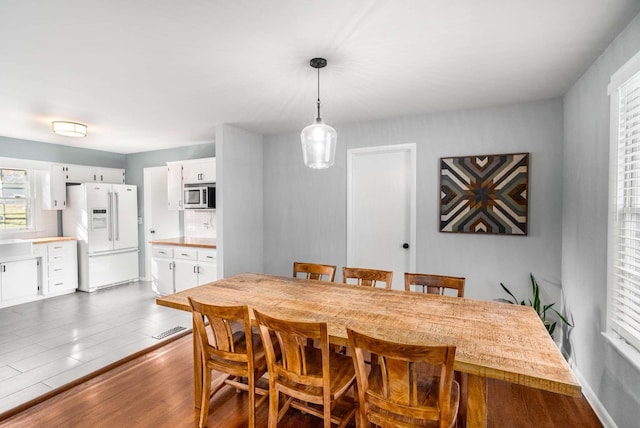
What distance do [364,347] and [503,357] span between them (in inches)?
22.8

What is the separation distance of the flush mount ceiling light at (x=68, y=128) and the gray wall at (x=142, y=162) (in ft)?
5.58

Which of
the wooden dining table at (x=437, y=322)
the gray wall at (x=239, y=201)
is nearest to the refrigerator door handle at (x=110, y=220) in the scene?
the gray wall at (x=239, y=201)

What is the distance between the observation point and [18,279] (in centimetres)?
459

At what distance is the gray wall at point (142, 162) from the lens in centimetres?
559

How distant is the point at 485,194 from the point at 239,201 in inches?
114

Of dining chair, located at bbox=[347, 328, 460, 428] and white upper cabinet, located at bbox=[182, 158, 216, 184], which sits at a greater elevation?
white upper cabinet, located at bbox=[182, 158, 216, 184]

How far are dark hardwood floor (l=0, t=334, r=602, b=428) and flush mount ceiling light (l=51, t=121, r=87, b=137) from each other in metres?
2.84

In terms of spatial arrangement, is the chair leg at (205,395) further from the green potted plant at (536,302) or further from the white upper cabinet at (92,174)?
the white upper cabinet at (92,174)

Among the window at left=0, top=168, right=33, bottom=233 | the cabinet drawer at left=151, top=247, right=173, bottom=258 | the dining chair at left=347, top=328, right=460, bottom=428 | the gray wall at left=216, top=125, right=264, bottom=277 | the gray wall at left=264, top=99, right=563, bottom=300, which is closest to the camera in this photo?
the dining chair at left=347, top=328, right=460, bottom=428

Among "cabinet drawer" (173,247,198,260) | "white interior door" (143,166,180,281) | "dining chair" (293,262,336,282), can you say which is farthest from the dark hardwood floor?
"white interior door" (143,166,180,281)

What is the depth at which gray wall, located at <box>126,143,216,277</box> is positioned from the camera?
559cm

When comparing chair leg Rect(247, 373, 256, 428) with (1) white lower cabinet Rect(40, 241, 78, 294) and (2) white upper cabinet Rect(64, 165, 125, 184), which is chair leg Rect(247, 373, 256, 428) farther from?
(2) white upper cabinet Rect(64, 165, 125, 184)

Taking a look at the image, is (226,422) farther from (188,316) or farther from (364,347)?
(188,316)

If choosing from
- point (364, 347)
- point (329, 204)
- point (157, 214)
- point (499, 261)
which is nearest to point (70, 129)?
point (157, 214)
